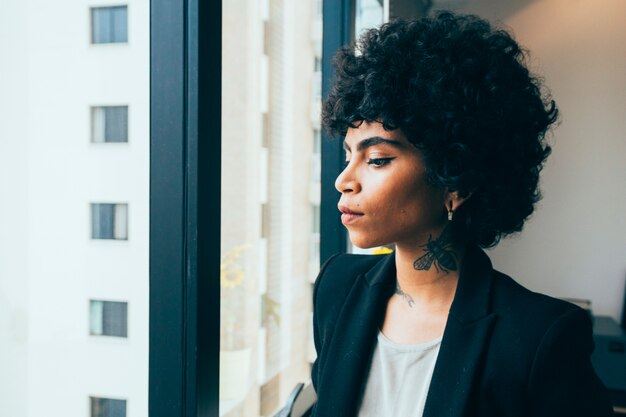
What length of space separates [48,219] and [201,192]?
24cm

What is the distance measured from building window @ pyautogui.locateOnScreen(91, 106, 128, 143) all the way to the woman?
38 centimetres

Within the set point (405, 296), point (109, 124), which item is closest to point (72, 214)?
point (109, 124)

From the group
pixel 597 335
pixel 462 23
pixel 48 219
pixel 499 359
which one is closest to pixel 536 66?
pixel 597 335

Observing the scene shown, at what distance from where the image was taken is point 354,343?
37.7 inches

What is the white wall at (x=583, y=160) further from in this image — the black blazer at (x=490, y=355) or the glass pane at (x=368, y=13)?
the black blazer at (x=490, y=355)

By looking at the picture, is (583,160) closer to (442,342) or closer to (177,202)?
(442,342)

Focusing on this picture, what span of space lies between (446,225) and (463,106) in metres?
0.21

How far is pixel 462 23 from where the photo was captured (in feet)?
3.07

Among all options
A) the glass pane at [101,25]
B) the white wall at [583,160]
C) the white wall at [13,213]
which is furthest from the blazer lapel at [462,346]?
the white wall at [583,160]

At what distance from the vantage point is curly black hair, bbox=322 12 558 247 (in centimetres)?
87

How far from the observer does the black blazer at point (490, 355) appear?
0.79 meters

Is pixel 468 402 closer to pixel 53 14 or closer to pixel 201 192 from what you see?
pixel 201 192

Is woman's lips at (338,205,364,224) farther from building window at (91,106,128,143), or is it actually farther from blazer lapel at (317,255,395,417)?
building window at (91,106,128,143)

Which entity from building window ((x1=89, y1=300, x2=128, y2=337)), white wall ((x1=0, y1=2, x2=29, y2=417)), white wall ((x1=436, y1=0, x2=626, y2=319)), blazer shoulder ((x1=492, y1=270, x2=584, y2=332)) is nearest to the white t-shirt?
blazer shoulder ((x1=492, y1=270, x2=584, y2=332))
